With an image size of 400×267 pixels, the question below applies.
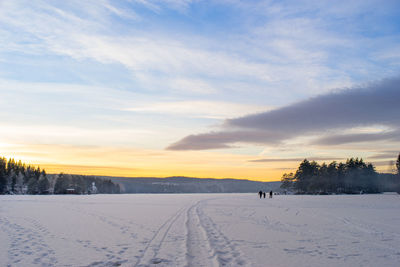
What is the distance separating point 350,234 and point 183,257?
9.39 metres

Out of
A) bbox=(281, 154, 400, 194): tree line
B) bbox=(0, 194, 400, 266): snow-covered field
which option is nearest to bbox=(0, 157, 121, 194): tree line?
bbox=(281, 154, 400, 194): tree line

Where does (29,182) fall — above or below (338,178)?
below

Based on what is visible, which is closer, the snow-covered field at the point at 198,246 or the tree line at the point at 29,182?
the snow-covered field at the point at 198,246

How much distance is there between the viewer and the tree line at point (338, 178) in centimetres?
11244

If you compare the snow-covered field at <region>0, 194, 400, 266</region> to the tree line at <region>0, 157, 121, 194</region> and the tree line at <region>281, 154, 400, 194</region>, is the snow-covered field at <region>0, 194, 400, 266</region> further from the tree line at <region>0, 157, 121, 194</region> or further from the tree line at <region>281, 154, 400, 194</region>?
the tree line at <region>0, 157, 121, 194</region>

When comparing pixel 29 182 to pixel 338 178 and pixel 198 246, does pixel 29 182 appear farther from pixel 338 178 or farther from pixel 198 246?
pixel 198 246

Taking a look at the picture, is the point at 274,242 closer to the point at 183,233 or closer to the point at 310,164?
the point at 183,233

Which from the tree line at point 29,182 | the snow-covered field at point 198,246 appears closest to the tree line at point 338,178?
the tree line at point 29,182

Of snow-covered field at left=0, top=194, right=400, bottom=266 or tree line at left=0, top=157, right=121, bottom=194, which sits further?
tree line at left=0, top=157, right=121, bottom=194

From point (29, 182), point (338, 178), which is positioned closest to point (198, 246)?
point (338, 178)

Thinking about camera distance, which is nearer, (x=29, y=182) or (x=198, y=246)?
(x=198, y=246)

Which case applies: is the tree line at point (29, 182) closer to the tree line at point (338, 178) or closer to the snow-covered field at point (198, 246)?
the tree line at point (338, 178)

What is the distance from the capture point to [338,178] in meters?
118

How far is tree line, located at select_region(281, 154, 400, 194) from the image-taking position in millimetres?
112438
